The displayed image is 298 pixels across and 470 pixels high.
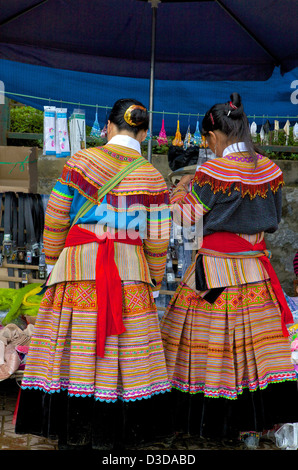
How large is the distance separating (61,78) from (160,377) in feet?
8.71

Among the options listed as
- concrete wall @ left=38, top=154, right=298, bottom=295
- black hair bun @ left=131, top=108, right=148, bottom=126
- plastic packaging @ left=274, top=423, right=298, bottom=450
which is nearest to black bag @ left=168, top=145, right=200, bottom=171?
black hair bun @ left=131, top=108, right=148, bottom=126

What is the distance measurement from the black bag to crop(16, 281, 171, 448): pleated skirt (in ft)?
5.15

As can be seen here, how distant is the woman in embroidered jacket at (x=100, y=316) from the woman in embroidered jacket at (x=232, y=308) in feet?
0.75

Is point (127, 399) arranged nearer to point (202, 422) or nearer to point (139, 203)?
point (202, 422)

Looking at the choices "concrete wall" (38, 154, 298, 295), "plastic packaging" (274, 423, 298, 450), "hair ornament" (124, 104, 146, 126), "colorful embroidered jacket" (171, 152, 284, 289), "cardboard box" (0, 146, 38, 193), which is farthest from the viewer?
"concrete wall" (38, 154, 298, 295)

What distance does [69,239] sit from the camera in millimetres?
2289

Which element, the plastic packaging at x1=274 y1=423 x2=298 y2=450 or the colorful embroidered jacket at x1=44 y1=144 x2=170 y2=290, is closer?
the colorful embroidered jacket at x1=44 y1=144 x2=170 y2=290

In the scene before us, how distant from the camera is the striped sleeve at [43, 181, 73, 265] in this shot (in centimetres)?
226

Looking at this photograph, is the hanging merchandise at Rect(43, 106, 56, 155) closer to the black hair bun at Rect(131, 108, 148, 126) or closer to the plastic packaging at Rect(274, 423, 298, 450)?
the black hair bun at Rect(131, 108, 148, 126)

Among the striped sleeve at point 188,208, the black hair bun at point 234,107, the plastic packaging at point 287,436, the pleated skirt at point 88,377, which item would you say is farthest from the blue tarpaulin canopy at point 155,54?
the plastic packaging at point 287,436

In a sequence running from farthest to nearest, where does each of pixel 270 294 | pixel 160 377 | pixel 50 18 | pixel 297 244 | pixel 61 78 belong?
pixel 297 244 → pixel 61 78 → pixel 50 18 → pixel 270 294 → pixel 160 377

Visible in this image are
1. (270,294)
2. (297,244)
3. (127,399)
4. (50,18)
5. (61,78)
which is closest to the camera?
(127,399)
